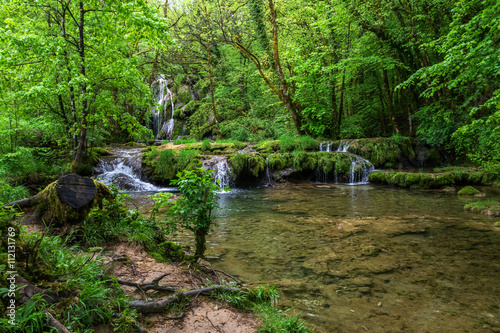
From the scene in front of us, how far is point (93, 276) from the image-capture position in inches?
89.7

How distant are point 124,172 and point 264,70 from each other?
11.2 metres

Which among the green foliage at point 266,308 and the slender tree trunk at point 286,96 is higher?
the slender tree trunk at point 286,96

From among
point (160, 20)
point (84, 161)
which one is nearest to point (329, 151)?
point (160, 20)

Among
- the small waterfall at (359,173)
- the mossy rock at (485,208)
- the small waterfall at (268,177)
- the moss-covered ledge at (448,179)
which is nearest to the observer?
the mossy rock at (485,208)

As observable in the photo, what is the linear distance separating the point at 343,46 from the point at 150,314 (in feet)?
56.3

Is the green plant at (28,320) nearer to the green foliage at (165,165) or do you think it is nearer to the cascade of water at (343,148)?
the green foliage at (165,165)

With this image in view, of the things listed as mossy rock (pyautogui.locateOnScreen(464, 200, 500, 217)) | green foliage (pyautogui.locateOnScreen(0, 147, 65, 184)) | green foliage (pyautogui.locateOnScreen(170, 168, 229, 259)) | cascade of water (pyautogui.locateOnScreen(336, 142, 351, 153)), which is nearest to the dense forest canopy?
green foliage (pyautogui.locateOnScreen(0, 147, 65, 184))

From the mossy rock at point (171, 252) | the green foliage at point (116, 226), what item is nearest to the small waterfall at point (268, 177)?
the green foliage at point (116, 226)

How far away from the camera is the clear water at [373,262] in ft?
9.25

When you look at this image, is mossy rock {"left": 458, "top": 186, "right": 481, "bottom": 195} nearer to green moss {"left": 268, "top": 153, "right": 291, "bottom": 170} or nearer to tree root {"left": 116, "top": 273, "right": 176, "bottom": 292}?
green moss {"left": 268, "top": 153, "right": 291, "bottom": 170}

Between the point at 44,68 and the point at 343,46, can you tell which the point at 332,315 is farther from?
the point at 343,46

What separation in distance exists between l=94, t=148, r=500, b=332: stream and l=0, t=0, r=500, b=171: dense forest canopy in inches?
98.9

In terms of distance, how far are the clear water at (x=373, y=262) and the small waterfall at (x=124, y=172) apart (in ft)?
21.0

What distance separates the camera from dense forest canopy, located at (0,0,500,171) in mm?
5883
